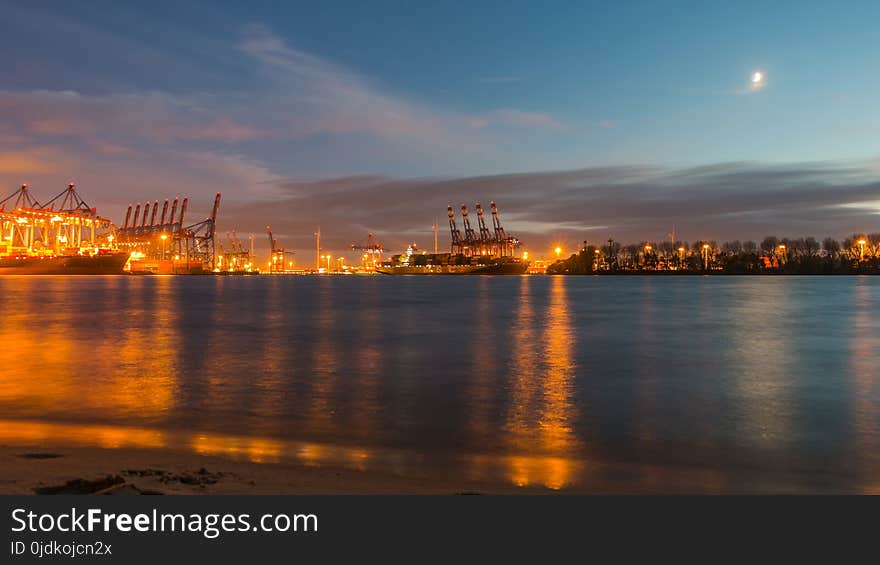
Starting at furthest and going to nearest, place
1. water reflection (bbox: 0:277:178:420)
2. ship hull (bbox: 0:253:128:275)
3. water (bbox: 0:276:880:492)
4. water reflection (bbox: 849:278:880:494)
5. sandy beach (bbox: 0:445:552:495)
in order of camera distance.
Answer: ship hull (bbox: 0:253:128:275) → water reflection (bbox: 0:277:178:420) → water reflection (bbox: 849:278:880:494) → water (bbox: 0:276:880:492) → sandy beach (bbox: 0:445:552:495)

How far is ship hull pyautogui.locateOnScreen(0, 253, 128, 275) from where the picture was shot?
12488 centimetres

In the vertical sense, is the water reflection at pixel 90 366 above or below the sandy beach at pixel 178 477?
below

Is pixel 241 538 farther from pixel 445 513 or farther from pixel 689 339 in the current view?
pixel 689 339

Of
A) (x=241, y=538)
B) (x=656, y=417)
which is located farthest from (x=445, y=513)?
(x=656, y=417)

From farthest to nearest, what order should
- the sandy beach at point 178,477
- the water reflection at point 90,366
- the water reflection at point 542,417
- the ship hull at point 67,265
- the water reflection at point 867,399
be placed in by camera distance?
the ship hull at point 67,265 < the water reflection at point 90,366 < the water reflection at point 867,399 < the water reflection at point 542,417 < the sandy beach at point 178,477

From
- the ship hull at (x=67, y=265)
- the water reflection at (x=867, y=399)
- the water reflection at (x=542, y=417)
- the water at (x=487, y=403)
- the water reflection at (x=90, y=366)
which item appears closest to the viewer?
the water reflection at (x=542, y=417)

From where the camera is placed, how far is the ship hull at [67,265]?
12488cm

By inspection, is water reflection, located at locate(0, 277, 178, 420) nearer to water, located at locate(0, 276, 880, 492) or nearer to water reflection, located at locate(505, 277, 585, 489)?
water, located at locate(0, 276, 880, 492)

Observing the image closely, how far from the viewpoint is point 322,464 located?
270 inches

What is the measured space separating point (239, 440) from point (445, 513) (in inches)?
171

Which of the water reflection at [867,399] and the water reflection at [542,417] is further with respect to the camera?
the water reflection at [867,399]

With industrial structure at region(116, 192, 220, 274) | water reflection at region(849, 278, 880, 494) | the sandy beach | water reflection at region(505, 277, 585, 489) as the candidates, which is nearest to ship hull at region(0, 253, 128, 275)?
industrial structure at region(116, 192, 220, 274)

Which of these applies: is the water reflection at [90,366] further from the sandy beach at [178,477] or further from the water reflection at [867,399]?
the water reflection at [867,399]

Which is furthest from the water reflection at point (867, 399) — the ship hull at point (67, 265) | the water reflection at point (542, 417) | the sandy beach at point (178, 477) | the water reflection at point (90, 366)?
the ship hull at point (67, 265)
